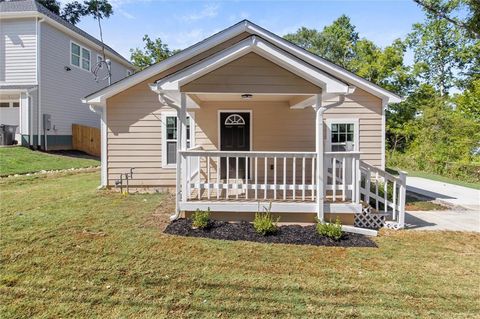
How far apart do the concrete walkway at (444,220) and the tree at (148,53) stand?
91.9 ft

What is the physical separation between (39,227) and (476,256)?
7.06 meters

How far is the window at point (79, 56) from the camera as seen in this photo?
17.8 meters

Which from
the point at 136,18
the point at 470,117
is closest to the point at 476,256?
the point at 136,18

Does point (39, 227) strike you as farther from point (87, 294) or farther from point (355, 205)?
point (355, 205)

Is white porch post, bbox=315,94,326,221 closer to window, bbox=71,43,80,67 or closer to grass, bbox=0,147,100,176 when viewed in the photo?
grass, bbox=0,147,100,176

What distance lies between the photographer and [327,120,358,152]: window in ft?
30.5

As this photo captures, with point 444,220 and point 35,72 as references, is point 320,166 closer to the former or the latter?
point 444,220

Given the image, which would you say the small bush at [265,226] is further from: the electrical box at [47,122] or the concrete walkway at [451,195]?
the electrical box at [47,122]

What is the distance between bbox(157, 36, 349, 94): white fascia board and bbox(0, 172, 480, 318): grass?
2.70m

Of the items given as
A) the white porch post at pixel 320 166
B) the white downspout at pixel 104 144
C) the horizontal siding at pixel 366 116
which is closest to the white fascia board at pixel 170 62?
the white downspout at pixel 104 144

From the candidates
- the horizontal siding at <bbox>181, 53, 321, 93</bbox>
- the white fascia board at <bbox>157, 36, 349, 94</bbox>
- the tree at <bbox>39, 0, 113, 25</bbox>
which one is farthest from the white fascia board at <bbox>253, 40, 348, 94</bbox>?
the tree at <bbox>39, 0, 113, 25</bbox>

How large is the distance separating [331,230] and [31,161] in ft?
42.7

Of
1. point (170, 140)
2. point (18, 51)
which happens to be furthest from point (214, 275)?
point (18, 51)

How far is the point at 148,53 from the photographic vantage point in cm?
3066
